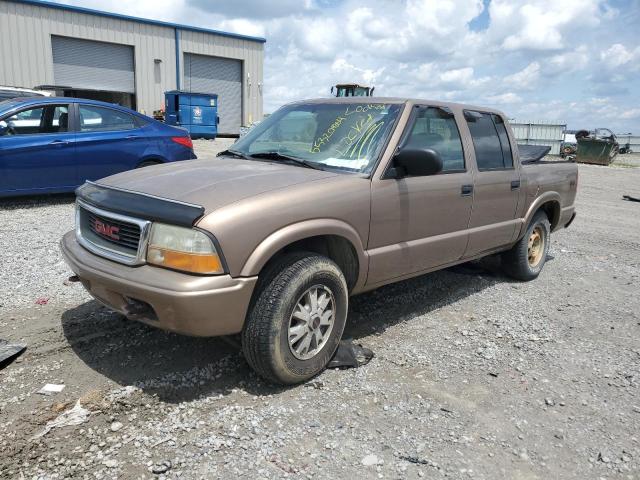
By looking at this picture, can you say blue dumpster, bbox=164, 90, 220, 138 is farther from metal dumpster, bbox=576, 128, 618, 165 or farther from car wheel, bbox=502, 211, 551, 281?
car wheel, bbox=502, 211, 551, 281

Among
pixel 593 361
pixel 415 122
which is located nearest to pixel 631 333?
pixel 593 361

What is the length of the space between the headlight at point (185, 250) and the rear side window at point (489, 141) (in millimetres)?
2766

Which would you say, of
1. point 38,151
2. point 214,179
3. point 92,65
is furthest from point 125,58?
point 214,179

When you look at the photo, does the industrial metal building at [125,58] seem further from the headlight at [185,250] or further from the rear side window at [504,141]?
the headlight at [185,250]

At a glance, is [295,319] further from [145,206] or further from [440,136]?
[440,136]

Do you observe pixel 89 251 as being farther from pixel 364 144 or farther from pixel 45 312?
pixel 364 144

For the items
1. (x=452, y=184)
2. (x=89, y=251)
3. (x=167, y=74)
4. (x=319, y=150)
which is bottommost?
(x=89, y=251)

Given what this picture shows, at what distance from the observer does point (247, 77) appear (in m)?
31.0

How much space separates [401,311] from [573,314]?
1609 mm

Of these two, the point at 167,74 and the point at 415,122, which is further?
the point at 167,74

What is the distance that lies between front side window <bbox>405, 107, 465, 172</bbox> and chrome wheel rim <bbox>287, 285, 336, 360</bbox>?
4.59 feet

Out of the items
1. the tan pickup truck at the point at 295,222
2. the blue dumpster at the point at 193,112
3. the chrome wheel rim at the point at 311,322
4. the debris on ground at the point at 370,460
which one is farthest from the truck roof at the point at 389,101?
the blue dumpster at the point at 193,112

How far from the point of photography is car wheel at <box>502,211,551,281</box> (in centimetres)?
546

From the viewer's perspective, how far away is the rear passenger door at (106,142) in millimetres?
7719
